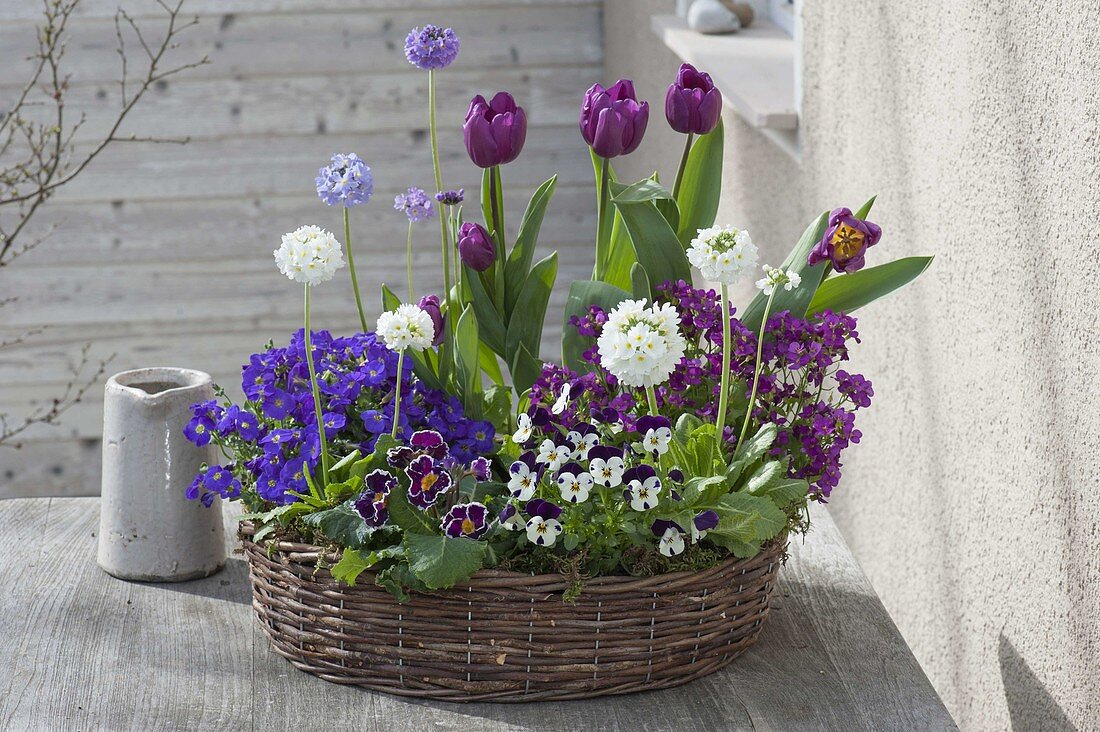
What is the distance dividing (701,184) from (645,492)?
1.08 ft

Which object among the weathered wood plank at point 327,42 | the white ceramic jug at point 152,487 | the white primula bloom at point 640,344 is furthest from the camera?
the weathered wood plank at point 327,42

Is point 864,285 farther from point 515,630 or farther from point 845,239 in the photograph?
point 515,630

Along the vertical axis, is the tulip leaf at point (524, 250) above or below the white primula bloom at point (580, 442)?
above

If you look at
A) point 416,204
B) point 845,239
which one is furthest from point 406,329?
point 845,239

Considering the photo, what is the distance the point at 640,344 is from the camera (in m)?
0.71

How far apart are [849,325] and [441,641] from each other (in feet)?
1.22

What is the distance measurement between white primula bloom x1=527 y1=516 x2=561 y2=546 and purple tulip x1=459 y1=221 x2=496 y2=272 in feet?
0.82

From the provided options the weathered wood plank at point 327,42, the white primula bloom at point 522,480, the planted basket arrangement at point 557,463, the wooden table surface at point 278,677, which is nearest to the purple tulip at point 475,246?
the planted basket arrangement at point 557,463

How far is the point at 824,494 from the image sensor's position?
845mm

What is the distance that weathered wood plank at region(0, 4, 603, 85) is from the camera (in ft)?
9.63

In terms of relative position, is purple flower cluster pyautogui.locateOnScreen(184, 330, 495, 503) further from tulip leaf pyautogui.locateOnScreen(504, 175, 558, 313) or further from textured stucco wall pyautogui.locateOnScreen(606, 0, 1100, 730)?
textured stucco wall pyautogui.locateOnScreen(606, 0, 1100, 730)

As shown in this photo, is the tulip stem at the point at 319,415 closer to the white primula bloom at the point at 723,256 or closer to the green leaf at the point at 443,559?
the green leaf at the point at 443,559

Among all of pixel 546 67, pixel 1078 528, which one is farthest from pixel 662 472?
pixel 546 67

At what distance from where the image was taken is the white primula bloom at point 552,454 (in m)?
0.76
